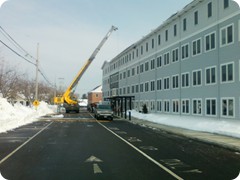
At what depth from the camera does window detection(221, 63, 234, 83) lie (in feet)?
93.0

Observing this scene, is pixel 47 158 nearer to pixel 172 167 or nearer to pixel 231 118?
pixel 172 167

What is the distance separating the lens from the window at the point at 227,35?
28469 mm

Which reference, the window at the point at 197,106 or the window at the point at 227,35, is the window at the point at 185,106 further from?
the window at the point at 227,35

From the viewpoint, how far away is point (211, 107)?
3200 centimetres

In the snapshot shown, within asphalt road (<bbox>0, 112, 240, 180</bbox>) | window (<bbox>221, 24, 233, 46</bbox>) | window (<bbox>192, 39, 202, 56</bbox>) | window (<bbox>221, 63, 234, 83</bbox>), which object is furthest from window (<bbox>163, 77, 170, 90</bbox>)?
asphalt road (<bbox>0, 112, 240, 180</bbox>)

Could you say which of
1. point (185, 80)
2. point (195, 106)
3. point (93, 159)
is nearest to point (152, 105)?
point (185, 80)

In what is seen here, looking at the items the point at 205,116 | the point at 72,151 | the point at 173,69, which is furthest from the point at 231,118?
the point at 72,151

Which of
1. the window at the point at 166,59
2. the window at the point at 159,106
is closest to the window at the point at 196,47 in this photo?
the window at the point at 166,59

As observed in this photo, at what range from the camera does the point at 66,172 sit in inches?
376

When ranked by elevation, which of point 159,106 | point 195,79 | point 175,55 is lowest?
point 159,106

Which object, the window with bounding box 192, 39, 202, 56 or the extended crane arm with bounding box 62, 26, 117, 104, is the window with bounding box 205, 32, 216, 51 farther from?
the extended crane arm with bounding box 62, 26, 117, 104

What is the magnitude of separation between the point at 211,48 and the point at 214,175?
79.5 ft

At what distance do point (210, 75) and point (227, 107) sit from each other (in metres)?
4.30

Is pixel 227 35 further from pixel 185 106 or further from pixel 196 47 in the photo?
pixel 185 106
